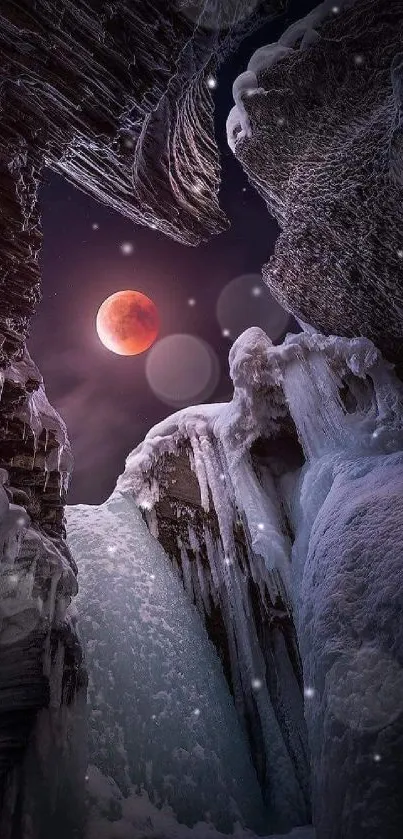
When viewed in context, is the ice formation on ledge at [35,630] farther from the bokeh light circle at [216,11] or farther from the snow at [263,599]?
the bokeh light circle at [216,11]

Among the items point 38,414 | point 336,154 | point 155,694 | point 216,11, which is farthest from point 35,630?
point 336,154

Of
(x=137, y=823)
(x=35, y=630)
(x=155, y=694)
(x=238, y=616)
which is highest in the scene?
(x=238, y=616)

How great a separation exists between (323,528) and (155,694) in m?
3.20

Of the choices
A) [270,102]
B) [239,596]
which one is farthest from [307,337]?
[239,596]

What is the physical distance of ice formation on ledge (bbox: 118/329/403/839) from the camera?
294 cm

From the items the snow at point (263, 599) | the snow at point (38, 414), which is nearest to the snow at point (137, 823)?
the snow at point (263, 599)

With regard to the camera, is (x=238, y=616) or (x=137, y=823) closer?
(x=137, y=823)

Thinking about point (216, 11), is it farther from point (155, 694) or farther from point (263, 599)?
point (155, 694)

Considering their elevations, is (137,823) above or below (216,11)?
below

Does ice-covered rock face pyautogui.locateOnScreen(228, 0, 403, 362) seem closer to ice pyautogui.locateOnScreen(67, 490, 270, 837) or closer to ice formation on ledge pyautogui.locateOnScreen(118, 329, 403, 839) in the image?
ice formation on ledge pyautogui.locateOnScreen(118, 329, 403, 839)

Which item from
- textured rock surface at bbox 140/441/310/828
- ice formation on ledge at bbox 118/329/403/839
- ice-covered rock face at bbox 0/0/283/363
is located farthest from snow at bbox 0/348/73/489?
textured rock surface at bbox 140/441/310/828

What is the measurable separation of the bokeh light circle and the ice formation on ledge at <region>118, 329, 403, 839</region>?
3481 millimetres

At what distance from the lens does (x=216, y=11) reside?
2.38 m

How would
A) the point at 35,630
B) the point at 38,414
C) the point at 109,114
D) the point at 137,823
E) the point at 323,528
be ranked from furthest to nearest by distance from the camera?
the point at 38,414, the point at 323,528, the point at 137,823, the point at 35,630, the point at 109,114
